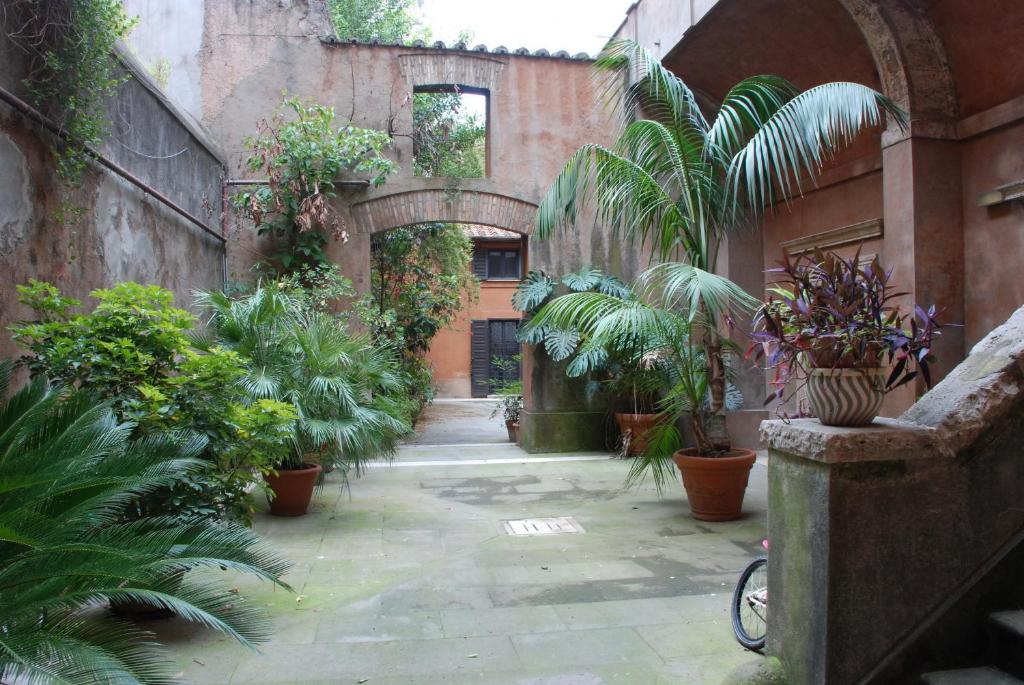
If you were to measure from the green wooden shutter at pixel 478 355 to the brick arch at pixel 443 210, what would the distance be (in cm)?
1136

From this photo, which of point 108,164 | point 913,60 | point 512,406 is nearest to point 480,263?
point 512,406

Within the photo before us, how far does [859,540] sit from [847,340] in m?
0.69

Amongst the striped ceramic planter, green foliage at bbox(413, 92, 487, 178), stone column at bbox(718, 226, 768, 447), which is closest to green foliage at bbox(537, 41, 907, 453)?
the striped ceramic planter

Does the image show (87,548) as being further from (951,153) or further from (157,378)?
(951,153)

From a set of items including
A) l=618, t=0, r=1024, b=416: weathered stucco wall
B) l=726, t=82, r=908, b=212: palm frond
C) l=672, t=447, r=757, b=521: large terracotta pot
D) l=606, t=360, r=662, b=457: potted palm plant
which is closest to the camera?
l=726, t=82, r=908, b=212: palm frond

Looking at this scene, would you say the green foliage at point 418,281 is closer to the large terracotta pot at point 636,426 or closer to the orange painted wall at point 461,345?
the large terracotta pot at point 636,426

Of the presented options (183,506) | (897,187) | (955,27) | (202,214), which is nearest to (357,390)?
(183,506)

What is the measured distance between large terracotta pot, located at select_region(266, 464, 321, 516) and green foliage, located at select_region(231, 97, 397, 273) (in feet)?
11.3

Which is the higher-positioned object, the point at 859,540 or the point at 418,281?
the point at 418,281

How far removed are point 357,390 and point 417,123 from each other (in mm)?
6077

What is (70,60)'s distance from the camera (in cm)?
460

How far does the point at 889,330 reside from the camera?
262cm

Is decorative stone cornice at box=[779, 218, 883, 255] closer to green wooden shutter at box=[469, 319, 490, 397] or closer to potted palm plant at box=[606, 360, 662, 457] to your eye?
potted palm plant at box=[606, 360, 662, 457]

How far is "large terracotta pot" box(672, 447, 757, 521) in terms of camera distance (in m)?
5.57
